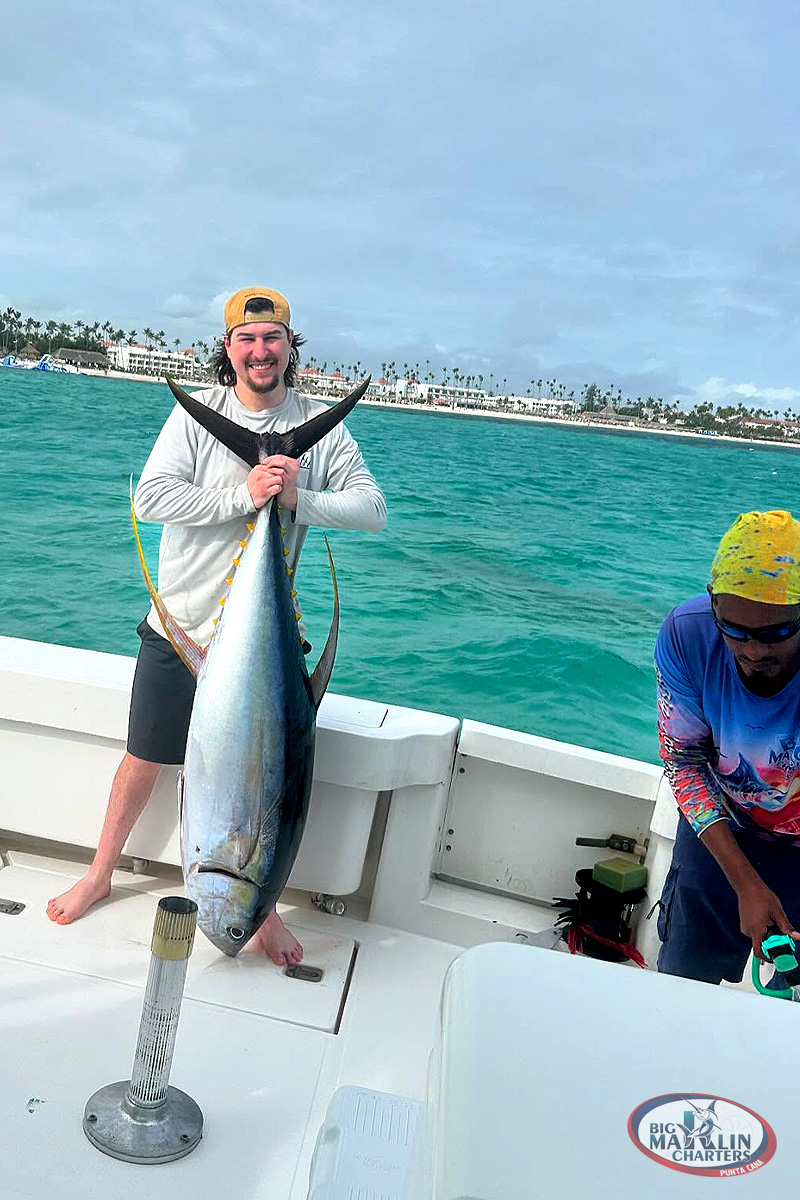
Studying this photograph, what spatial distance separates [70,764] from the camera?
2.72 metres

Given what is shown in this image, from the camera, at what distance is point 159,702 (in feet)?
7.92

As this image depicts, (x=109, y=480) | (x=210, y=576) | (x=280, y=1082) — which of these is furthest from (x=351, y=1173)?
(x=109, y=480)

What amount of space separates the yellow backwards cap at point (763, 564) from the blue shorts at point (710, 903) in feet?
1.93

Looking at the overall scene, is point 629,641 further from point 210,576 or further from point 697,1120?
point 697,1120

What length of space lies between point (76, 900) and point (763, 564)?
5.90ft

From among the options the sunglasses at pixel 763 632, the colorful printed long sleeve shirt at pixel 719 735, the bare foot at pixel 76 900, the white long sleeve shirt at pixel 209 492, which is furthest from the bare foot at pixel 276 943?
the sunglasses at pixel 763 632

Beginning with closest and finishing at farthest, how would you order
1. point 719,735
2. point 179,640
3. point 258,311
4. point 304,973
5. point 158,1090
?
point 158,1090 → point 719,735 → point 179,640 → point 258,311 → point 304,973

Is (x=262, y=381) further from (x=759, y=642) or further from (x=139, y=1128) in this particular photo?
(x=139, y=1128)

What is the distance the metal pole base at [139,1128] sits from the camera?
1747 millimetres

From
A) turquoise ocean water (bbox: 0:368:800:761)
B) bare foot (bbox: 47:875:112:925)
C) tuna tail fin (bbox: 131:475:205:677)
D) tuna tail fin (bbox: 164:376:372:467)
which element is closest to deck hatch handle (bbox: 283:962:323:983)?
bare foot (bbox: 47:875:112:925)

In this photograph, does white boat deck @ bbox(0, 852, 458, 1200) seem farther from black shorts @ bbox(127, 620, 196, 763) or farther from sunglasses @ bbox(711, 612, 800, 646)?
sunglasses @ bbox(711, 612, 800, 646)

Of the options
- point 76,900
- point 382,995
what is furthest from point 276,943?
point 76,900

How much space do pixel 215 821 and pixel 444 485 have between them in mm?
19277

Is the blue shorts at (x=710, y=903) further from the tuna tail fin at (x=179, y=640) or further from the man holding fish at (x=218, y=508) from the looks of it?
the tuna tail fin at (x=179, y=640)
